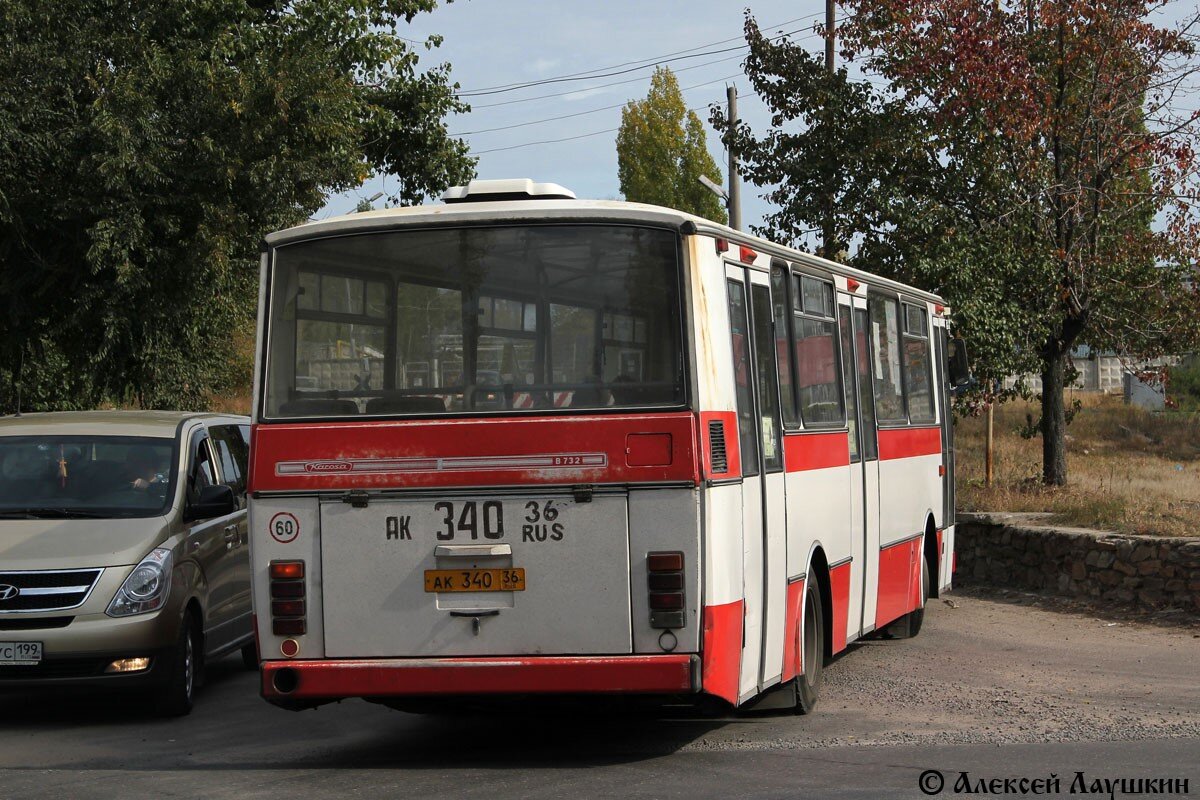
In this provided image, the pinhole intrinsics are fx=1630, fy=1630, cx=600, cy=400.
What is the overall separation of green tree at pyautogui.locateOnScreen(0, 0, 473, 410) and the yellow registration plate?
41.8ft

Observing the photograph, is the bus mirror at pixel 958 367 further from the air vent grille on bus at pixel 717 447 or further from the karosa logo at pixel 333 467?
the karosa logo at pixel 333 467

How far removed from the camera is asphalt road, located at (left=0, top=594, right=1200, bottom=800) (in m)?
8.04

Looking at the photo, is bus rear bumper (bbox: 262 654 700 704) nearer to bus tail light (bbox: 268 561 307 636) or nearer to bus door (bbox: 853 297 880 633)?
bus tail light (bbox: 268 561 307 636)

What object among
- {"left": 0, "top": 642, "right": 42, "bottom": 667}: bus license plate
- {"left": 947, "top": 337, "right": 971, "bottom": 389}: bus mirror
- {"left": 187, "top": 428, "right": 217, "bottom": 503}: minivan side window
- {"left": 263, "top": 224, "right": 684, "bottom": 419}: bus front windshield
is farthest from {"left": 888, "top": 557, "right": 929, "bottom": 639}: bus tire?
{"left": 0, "top": 642, "right": 42, "bottom": 667}: bus license plate

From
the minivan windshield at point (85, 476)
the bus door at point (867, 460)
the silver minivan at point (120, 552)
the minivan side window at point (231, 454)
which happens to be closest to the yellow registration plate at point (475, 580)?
the silver minivan at point (120, 552)

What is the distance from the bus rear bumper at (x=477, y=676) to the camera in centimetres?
798

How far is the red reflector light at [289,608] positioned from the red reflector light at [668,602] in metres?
1.83

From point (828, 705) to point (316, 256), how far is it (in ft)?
14.7

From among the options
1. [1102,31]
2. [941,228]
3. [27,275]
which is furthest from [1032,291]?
[27,275]

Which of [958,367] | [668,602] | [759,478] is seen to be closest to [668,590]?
[668,602]

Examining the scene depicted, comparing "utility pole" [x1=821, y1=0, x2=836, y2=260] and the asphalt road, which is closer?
the asphalt road

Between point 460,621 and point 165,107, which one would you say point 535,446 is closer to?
point 460,621

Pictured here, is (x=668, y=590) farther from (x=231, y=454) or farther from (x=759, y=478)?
(x=231, y=454)

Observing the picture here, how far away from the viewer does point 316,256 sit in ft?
28.6
